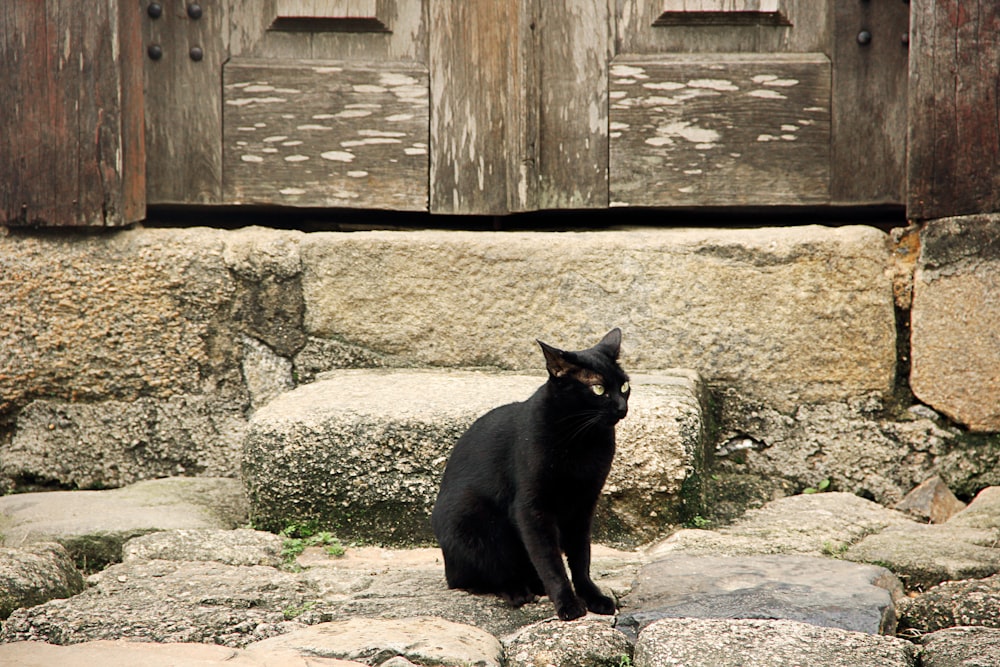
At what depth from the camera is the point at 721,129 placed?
3.99 meters

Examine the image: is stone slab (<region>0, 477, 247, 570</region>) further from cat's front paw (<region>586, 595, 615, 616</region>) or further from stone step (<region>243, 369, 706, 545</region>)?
cat's front paw (<region>586, 595, 615, 616</region>)

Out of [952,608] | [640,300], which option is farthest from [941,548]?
[640,300]

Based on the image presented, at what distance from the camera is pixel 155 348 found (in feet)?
12.7

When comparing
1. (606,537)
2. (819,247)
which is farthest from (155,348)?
(819,247)

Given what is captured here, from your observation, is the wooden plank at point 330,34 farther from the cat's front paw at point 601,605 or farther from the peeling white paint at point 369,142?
the cat's front paw at point 601,605

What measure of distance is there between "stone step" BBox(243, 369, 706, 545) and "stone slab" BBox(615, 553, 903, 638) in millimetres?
359

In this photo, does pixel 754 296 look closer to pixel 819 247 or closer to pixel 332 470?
pixel 819 247

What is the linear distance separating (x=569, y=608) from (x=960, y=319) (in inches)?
75.5

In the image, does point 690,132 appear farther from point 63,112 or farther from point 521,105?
point 63,112

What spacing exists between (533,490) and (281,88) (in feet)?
6.96

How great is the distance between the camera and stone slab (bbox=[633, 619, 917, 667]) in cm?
213

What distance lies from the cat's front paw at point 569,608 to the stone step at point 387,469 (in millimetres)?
744

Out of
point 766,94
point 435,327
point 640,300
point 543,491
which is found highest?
point 766,94

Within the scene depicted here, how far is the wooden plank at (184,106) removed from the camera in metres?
4.04
